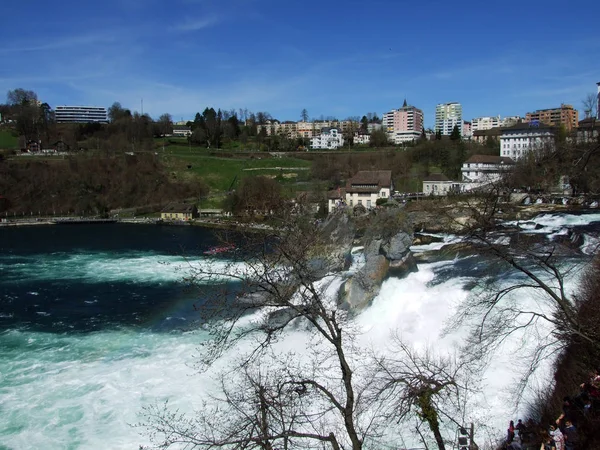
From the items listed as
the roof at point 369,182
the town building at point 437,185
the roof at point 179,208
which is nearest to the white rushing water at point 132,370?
the roof at point 369,182

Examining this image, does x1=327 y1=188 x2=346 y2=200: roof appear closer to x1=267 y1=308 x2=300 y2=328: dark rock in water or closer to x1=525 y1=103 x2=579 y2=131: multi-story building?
x1=267 y1=308 x2=300 y2=328: dark rock in water

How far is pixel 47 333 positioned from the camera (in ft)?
66.1

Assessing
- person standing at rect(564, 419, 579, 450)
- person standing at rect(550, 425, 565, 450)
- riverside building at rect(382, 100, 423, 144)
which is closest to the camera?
person standing at rect(564, 419, 579, 450)

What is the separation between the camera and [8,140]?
97.9m

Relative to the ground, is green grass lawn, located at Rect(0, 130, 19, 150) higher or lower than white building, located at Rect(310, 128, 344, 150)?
higher

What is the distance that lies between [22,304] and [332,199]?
3280cm

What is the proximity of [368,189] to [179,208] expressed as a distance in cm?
2513

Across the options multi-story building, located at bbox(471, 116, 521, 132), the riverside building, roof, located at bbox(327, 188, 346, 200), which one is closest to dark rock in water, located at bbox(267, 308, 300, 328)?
roof, located at bbox(327, 188, 346, 200)

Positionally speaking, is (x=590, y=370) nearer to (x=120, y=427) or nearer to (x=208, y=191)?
(x=120, y=427)

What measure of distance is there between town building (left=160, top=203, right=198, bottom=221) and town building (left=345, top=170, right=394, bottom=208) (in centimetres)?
2065

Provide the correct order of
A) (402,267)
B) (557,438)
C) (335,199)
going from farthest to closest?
(335,199)
(402,267)
(557,438)

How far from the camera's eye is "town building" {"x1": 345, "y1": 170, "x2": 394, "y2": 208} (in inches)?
2016

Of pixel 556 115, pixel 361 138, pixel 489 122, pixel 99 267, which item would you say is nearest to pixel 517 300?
pixel 99 267

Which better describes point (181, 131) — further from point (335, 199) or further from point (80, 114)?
point (335, 199)
